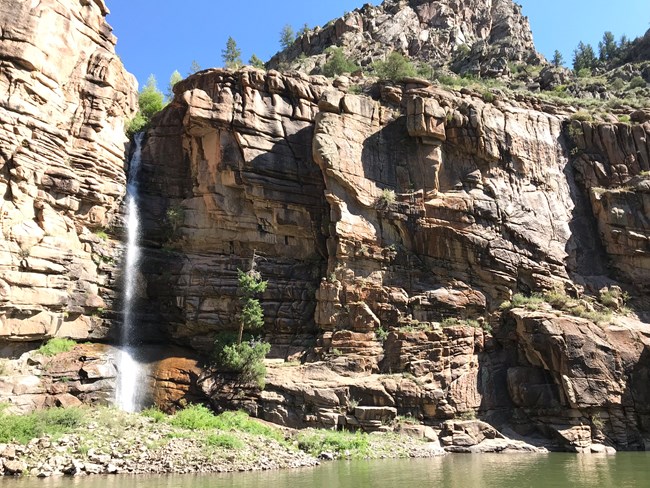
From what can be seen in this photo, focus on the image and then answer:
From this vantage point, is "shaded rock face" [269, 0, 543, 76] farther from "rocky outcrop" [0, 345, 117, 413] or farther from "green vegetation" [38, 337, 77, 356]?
"rocky outcrop" [0, 345, 117, 413]

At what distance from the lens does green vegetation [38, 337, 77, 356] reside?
1006 inches

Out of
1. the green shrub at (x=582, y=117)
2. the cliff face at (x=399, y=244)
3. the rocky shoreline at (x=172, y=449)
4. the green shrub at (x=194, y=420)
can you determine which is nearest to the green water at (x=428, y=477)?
the rocky shoreline at (x=172, y=449)

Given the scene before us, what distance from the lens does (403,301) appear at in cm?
3052

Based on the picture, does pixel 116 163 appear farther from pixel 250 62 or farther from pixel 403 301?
pixel 250 62

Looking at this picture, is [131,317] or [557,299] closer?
[131,317]

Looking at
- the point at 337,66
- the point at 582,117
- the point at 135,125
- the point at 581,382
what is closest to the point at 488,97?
the point at 582,117

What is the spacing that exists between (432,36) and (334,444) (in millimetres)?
56966

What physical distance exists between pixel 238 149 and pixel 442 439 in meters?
19.8

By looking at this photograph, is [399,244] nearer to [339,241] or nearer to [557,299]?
[339,241]

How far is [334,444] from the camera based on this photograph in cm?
2316

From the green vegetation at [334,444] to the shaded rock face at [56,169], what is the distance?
1298 cm

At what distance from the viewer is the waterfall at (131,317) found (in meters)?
26.1

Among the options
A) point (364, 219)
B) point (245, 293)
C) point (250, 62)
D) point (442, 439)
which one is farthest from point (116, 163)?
point (250, 62)

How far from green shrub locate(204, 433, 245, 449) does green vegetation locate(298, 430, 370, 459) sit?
3.10 meters
